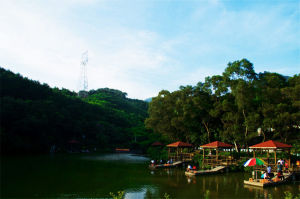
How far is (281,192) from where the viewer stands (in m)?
14.1

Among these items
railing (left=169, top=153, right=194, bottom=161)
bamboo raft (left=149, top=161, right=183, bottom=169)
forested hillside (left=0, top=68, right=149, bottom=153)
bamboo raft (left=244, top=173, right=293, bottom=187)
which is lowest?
bamboo raft (left=149, top=161, right=183, bottom=169)

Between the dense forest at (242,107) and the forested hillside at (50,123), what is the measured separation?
2450 cm

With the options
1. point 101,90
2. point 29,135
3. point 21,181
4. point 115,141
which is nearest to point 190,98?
point 21,181

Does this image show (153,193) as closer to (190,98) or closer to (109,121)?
(190,98)

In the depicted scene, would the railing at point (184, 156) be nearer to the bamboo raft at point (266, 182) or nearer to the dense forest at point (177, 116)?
the dense forest at point (177, 116)

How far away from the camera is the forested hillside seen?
38.6 meters

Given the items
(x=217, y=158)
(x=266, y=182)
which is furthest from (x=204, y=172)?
(x=266, y=182)

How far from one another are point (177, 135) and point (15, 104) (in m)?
27.4

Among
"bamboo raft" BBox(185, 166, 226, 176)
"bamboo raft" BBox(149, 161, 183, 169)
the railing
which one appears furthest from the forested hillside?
"bamboo raft" BBox(185, 166, 226, 176)

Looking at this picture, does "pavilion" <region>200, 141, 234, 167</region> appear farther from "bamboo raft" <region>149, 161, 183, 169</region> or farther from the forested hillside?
the forested hillside

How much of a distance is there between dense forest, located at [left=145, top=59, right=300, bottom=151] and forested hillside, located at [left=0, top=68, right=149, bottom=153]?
24499mm

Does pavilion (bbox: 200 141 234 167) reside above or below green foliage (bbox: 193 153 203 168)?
above

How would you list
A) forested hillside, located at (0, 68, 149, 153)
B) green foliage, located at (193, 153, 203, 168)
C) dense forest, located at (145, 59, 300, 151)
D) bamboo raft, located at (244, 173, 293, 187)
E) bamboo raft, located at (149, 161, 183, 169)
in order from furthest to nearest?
forested hillside, located at (0, 68, 149, 153) → green foliage, located at (193, 153, 203, 168) → bamboo raft, located at (149, 161, 183, 169) → dense forest, located at (145, 59, 300, 151) → bamboo raft, located at (244, 173, 293, 187)

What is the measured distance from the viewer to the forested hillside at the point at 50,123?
3862 cm
